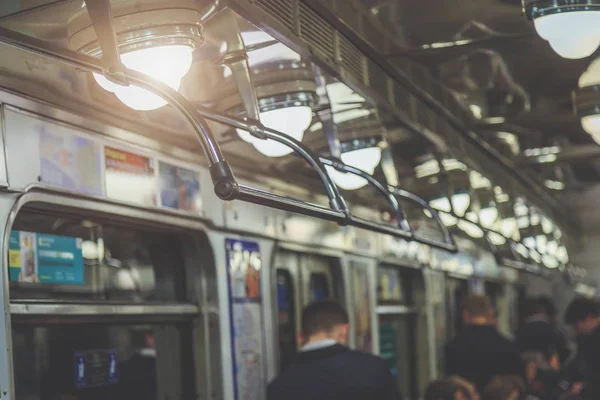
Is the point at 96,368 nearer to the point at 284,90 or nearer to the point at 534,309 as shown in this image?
the point at 284,90

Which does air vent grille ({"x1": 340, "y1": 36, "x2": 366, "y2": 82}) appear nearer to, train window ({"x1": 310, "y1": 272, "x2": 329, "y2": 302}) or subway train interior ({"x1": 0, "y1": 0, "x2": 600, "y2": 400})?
subway train interior ({"x1": 0, "y1": 0, "x2": 600, "y2": 400})

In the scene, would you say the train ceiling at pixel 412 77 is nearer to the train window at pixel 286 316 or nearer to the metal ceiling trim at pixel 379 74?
the metal ceiling trim at pixel 379 74

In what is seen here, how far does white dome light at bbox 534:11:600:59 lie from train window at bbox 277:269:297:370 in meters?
2.10

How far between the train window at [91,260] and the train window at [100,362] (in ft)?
0.37

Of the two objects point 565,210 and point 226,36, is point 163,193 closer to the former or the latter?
point 226,36

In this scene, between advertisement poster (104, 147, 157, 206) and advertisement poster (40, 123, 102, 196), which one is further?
advertisement poster (104, 147, 157, 206)

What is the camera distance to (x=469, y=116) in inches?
184

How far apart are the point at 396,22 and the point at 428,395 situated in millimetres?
1565

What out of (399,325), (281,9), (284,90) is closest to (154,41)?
(281,9)

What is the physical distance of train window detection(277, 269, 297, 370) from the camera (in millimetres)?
4238

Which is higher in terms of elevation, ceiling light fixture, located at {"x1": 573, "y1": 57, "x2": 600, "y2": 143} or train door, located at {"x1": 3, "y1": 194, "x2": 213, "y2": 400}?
ceiling light fixture, located at {"x1": 573, "y1": 57, "x2": 600, "y2": 143}

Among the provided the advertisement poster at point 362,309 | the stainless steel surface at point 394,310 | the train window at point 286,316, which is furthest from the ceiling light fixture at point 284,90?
the stainless steel surface at point 394,310

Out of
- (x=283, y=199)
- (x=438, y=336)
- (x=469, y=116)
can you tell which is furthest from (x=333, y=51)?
(x=438, y=336)

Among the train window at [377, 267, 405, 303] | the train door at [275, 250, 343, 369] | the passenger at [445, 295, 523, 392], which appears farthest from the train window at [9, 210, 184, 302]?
the train window at [377, 267, 405, 303]
